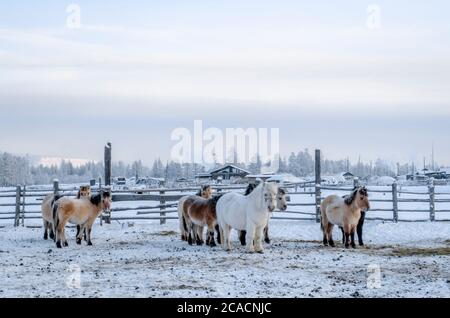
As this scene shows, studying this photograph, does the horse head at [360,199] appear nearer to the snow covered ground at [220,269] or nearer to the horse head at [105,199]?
the snow covered ground at [220,269]

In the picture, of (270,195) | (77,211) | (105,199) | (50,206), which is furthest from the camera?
(50,206)

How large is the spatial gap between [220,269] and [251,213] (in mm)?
2311

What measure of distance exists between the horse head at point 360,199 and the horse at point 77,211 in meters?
5.41

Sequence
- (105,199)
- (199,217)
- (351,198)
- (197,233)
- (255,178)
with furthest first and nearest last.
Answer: (255,178) → (105,199) → (197,233) → (199,217) → (351,198)

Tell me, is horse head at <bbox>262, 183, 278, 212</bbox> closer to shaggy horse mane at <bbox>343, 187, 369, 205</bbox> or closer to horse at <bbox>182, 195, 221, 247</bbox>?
horse at <bbox>182, 195, 221, 247</bbox>

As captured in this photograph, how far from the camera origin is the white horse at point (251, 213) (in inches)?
420

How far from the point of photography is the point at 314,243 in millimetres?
13055

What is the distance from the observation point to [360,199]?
38.9 ft

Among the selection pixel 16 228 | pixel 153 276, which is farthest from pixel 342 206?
pixel 16 228

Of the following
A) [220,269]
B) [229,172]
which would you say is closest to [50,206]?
[220,269]

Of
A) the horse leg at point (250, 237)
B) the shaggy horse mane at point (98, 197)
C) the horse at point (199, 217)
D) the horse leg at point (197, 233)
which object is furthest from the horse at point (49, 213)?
the horse leg at point (250, 237)

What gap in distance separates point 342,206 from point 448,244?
286cm

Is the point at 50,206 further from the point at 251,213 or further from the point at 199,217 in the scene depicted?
the point at 251,213
